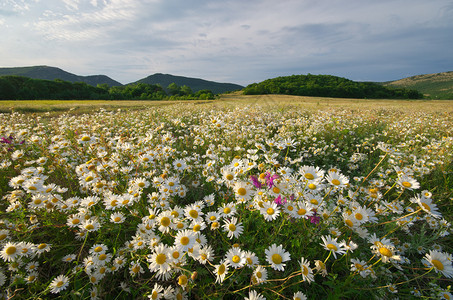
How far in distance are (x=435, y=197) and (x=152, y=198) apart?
4441 millimetres

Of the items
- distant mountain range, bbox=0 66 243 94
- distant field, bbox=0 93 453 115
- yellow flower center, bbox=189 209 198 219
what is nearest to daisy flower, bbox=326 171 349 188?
yellow flower center, bbox=189 209 198 219

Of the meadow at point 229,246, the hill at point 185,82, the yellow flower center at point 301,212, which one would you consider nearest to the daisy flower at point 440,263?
the meadow at point 229,246

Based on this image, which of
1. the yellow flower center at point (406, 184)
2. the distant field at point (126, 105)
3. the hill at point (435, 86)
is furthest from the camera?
the hill at point (435, 86)

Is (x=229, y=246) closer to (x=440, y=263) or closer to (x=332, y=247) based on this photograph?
(x=332, y=247)

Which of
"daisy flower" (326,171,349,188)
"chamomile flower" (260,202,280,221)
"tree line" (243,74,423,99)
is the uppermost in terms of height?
"tree line" (243,74,423,99)

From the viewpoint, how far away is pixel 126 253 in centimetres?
186

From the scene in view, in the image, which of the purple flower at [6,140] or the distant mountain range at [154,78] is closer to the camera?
the purple flower at [6,140]

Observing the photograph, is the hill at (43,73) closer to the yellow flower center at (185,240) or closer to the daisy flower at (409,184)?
the yellow flower center at (185,240)

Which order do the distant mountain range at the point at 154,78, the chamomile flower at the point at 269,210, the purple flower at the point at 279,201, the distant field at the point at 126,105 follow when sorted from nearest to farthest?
the chamomile flower at the point at 269,210 < the purple flower at the point at 279,201 < the distant field at the point at 126,105 < the distant mountain range at the point at 154,78

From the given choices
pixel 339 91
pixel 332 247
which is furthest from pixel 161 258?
pixel 339 91

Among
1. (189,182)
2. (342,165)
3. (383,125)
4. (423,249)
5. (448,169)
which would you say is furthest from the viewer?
(383,125)

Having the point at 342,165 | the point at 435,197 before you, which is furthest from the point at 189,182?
the point at 435,197

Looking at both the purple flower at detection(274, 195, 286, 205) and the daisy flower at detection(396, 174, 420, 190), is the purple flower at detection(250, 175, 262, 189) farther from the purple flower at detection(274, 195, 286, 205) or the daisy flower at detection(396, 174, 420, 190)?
the daisy flower at detection(396, 174, 420, 190)

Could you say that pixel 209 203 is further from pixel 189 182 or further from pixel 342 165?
pixel 342 165
